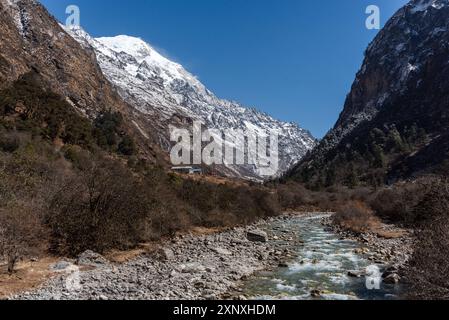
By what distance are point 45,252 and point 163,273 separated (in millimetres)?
6796

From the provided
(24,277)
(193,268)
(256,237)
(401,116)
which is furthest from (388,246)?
(401,116)

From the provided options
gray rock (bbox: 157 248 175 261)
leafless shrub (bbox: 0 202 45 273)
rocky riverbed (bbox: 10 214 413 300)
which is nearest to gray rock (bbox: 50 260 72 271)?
rocky riverbed (bbox: 10 214 413 300)

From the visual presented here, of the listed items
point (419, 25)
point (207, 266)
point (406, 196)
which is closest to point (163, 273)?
point (207, 266)

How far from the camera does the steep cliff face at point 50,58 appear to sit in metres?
81.3

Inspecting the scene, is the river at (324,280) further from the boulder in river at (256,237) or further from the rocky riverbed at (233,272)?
the boulder in river at (256,237)

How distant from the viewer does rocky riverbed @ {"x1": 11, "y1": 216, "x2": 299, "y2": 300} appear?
15195mm

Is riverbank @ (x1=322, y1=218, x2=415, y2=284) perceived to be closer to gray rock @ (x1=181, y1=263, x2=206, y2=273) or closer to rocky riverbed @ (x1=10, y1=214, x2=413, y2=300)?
rocky riverbed @ (x1=10, y1=214, x2=413, y2=300)

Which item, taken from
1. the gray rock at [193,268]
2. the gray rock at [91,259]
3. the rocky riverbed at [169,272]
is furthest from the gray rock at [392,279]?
the gray rock at [91,259]

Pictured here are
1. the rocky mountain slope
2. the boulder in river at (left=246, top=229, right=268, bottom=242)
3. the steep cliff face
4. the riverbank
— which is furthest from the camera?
the rocky mountain slope

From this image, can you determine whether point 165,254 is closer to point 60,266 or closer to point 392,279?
point 60,266

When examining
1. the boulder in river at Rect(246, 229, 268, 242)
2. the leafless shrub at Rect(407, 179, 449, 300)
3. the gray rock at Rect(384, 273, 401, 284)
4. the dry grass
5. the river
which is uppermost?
the leafless shrub at Rect(407, 179, 449, 300)

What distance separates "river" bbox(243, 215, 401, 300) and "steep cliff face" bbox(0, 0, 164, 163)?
65112mm

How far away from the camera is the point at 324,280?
19.5 m

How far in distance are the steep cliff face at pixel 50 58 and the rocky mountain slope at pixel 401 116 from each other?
59.5 m
